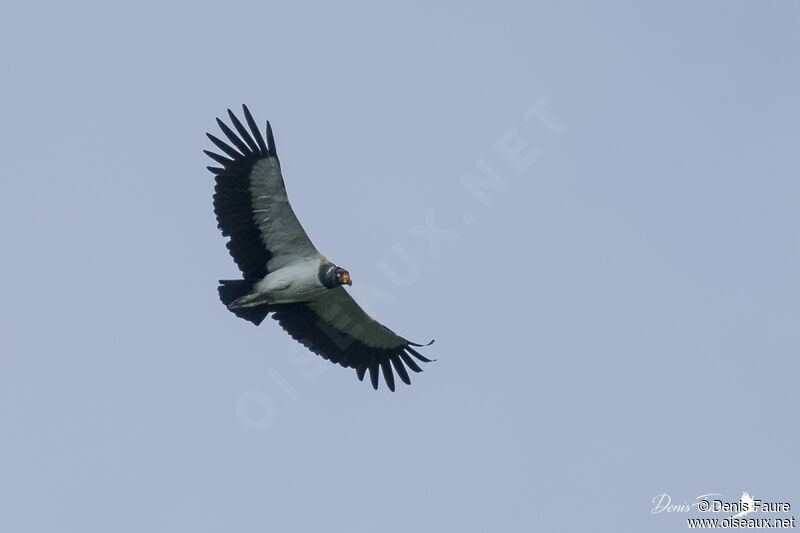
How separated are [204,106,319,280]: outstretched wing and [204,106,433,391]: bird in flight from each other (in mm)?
26

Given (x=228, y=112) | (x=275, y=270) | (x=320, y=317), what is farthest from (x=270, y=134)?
(x=320, y=317)

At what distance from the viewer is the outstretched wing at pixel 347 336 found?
31.2 meters

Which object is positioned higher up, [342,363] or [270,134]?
[270,134]

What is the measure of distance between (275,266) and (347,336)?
3521mm

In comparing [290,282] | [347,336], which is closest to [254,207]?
[290,282]

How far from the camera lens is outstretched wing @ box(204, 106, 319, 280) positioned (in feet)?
93.8

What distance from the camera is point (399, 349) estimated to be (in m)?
32.3

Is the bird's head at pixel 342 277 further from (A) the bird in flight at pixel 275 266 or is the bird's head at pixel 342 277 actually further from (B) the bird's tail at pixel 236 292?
(B) the bird's tail at pixel 236 292

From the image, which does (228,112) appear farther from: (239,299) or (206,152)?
(239,299)

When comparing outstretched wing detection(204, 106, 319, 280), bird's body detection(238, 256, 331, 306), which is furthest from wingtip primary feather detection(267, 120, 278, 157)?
bird's body detection(238, 256, 331, 306)

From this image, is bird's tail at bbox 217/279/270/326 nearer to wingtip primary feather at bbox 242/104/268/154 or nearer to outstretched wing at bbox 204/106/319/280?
outstretched wing at bbox 204/106/319/280

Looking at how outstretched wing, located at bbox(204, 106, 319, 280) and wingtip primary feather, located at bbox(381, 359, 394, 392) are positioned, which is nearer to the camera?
outstretched wing, located at bbox(204, 106, 319, 280)

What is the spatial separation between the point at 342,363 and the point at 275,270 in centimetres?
390

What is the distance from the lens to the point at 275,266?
97.8ft
